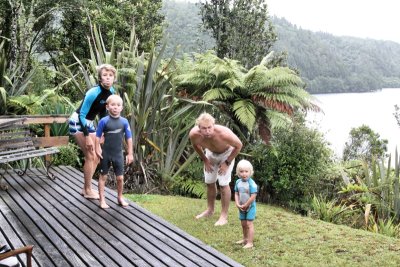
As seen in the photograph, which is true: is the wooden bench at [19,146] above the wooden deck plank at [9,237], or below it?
above

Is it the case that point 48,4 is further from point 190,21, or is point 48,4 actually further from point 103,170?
point 190,21

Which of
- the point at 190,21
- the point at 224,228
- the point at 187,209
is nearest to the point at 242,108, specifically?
the point at 187,209

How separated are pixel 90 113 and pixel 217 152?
1370 millimetres

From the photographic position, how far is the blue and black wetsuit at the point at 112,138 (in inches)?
180

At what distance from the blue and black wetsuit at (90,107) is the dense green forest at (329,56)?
58.6 ft

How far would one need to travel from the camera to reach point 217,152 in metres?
4.78

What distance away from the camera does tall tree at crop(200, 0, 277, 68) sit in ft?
47.0

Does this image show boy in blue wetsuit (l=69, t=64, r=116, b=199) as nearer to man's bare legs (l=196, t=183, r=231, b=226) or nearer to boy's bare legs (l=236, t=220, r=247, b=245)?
man's bare legs (l=196, t=183, r=231, b=226)

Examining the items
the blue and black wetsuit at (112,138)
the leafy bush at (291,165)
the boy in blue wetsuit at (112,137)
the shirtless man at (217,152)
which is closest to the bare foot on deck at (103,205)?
the boy in blue wetsuit at (112,137)

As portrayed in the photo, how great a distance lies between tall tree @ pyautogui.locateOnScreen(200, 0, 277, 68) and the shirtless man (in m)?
9.47

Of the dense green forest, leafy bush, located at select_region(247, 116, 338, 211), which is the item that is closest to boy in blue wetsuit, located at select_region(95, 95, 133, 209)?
leafy bush, located at select_region(247, 116, 338, 211)

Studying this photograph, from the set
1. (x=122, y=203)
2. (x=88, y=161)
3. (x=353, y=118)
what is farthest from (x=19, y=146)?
(x=353, y=118)

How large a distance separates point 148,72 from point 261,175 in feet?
8.02

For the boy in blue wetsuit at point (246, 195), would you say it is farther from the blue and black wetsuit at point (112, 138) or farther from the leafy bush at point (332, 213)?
the leafy bush at point (332, 213)
